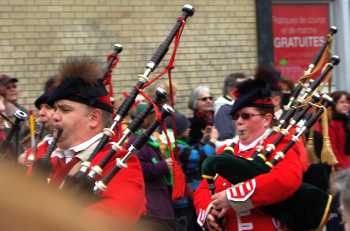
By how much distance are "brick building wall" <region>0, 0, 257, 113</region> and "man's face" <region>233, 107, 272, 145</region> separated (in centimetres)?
547

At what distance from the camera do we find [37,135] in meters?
5.80

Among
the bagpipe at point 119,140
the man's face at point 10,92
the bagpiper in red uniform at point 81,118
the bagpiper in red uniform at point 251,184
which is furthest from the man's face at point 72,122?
the man's face at point 10,92

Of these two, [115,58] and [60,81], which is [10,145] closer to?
[60,81]

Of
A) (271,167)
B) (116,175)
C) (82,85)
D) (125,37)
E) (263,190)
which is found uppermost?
(125,37)

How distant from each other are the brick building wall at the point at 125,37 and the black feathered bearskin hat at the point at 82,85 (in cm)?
632

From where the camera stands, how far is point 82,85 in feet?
12.3

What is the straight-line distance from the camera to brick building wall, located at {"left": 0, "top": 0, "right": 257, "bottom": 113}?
10398 millimetres

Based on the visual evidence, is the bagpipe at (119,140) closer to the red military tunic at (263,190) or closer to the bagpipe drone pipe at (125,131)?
the bagpipe drone pipe at (125,131)

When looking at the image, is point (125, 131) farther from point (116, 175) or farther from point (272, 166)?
point (272, 166)

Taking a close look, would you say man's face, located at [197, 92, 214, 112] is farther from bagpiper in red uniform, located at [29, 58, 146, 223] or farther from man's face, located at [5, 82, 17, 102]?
bagpiper in red uniform, located at [29, 58, 146, 223]

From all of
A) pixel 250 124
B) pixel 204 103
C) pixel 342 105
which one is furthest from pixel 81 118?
pixel 342 105

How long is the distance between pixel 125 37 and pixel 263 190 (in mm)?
6768

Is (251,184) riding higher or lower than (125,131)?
lower

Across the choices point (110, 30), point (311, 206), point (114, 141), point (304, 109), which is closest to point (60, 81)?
point (114, 141)
